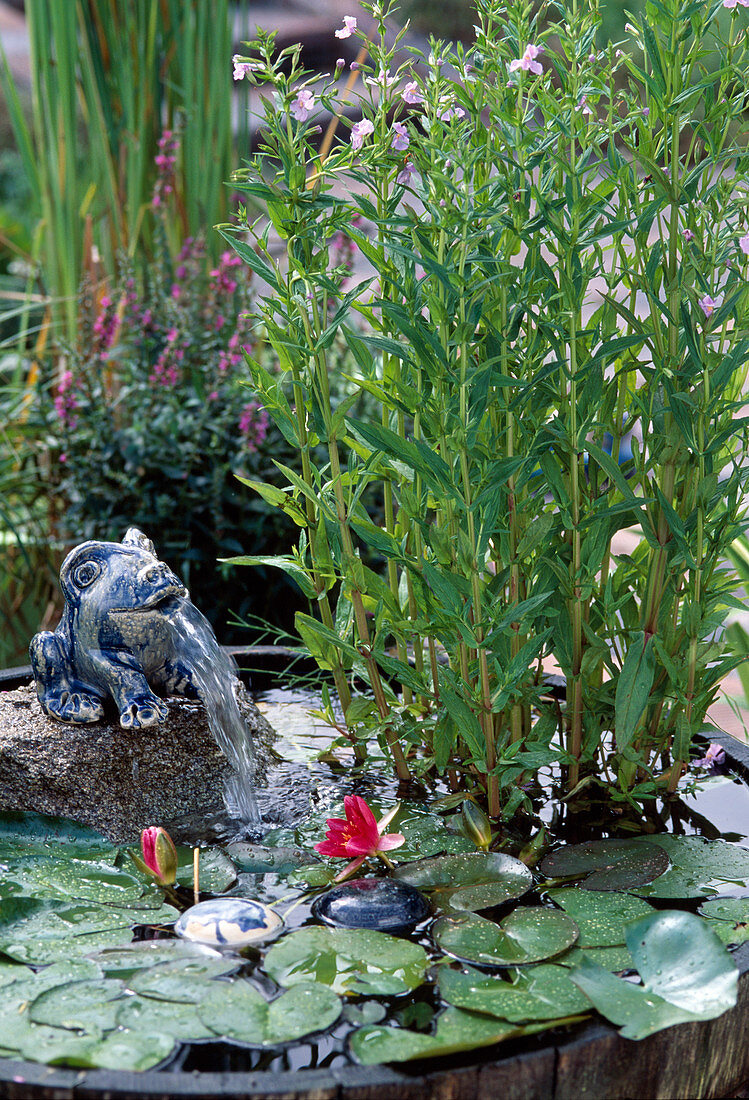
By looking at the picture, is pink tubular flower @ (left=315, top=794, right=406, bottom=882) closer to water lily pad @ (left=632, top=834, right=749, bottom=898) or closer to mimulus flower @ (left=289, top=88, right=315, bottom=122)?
water lily pad @ (left=632, top=834, right=749, bottom=898)

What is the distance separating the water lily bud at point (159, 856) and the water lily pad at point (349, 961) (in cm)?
21

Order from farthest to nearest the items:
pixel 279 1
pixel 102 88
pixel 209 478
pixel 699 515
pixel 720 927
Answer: pixel 279 1 → pixel 102 88 → pixel 209 478 → pixel 699 515 → pixel 720 927

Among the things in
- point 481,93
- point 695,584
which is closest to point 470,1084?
point 695,584

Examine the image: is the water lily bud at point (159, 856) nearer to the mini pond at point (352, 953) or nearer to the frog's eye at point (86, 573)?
the mini pond at point (352, 953)

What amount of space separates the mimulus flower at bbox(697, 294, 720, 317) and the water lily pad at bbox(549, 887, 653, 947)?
30.6 inches

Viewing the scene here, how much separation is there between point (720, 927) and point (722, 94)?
1.09 meters

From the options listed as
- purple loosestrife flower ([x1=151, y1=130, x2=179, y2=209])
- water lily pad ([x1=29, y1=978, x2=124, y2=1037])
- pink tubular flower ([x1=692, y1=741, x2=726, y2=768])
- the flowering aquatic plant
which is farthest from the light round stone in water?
purple loosestrife flower ([x1=151, y1=130, x2=179, y2=209])

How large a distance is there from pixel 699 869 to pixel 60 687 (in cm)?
98

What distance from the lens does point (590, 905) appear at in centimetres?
134

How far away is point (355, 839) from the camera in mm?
1401

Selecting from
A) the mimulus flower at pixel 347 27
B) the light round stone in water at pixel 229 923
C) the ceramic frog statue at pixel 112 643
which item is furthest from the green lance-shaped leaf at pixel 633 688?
the mimulus flower at pixel 347 27

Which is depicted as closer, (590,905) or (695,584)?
(590,905)

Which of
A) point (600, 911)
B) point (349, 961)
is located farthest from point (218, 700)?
point (600, 911)

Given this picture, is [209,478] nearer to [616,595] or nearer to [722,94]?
[616,595]
